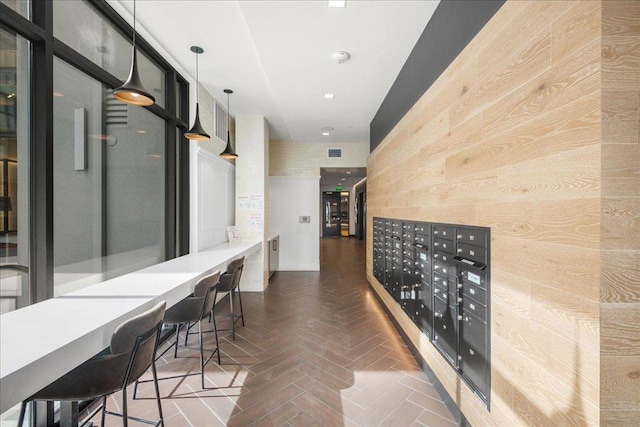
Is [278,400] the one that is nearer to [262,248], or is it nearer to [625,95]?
[625,95]

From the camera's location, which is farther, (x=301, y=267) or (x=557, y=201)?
(x=301, y=267)

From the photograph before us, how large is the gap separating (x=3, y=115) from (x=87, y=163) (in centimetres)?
61

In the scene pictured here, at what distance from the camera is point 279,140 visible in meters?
6.36

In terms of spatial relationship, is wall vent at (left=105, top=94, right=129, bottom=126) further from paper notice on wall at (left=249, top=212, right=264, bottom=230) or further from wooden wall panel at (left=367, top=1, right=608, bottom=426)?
wooden wall panel at (left=367, top=1, right=608, bottom=426)

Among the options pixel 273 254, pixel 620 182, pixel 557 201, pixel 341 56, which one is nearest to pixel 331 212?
pixel 273 254

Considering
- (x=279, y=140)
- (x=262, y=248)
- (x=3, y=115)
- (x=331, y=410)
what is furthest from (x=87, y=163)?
(x=279, y=140)

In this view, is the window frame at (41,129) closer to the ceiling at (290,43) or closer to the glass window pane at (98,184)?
the glass window pane at (98,184)

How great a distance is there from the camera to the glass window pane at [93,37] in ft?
6.19

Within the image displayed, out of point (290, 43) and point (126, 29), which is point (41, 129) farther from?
point (290, 43)

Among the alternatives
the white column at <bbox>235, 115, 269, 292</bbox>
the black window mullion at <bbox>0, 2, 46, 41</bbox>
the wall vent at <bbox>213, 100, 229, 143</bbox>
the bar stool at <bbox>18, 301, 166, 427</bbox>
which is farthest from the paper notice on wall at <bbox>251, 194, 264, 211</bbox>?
the bar stool at <bbox>18, 301, 166, 427</bbox>

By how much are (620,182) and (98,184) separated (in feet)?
9.93

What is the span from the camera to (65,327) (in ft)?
Answer: 4.15

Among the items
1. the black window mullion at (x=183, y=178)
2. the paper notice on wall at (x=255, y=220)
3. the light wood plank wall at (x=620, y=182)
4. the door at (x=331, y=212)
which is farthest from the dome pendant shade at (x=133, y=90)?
the door at (x=331, y=212)

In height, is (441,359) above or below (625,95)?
below
